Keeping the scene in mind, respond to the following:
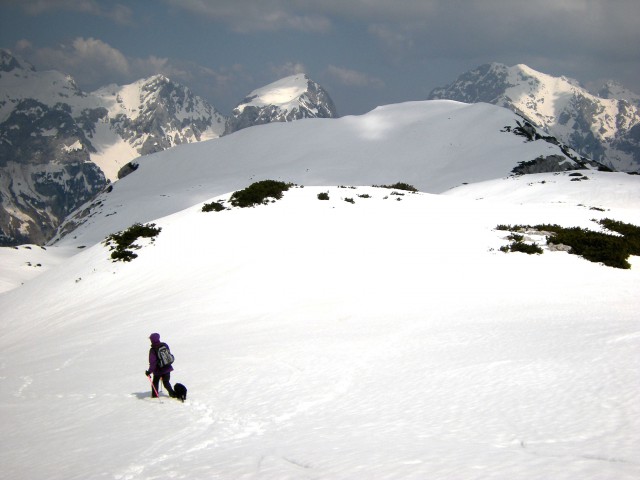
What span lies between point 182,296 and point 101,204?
81776mm

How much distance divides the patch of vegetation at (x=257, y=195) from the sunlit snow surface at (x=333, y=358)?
11.7ft

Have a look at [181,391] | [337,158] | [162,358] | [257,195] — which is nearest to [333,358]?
[181,391]

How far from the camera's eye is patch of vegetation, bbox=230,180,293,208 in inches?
1219

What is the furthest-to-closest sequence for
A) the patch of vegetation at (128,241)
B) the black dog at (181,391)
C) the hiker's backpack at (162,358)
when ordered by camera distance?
1. the patch of vegetation at (128,241)
2. the hiker's backpack at (162,358)
3. the black dog at (181,391)

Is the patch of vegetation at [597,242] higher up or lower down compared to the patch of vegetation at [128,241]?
lower down

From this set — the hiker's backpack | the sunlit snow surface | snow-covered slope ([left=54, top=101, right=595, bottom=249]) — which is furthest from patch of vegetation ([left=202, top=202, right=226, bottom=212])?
snow-covered slope ([left=54, top=101, right=595, bottom=249])

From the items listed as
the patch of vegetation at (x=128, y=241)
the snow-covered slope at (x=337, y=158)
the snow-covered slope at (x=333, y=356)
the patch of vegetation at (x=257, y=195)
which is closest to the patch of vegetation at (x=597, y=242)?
the snow-covered slope at (x=333, y=356)

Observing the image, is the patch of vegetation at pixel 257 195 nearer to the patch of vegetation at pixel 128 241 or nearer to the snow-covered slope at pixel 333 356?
the snow-covered slope at pixel 333 356

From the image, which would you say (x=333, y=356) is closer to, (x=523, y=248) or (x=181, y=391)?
(x=181, y=391)

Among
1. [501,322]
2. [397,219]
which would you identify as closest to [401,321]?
[501,322]

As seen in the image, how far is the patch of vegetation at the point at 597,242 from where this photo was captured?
19.0 metres

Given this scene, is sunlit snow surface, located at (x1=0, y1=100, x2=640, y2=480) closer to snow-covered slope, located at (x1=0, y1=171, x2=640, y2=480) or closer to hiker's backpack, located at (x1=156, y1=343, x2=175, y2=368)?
snow-covered slope, located at (x1=0, y1=171, x2=640, y2=480)

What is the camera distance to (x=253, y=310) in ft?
57.2

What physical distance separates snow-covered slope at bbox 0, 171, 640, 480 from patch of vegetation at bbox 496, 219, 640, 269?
104cm
